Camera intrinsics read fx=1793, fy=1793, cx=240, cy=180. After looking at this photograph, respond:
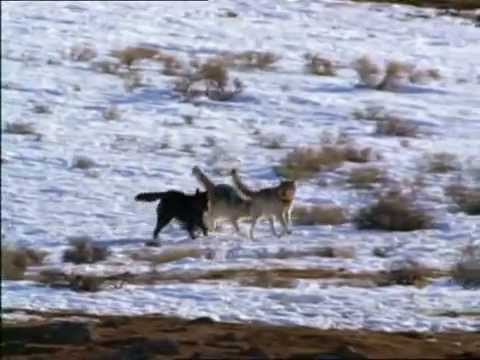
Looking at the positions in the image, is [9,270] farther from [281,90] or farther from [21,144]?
[281,90]

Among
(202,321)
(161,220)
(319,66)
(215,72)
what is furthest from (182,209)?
(319,66)

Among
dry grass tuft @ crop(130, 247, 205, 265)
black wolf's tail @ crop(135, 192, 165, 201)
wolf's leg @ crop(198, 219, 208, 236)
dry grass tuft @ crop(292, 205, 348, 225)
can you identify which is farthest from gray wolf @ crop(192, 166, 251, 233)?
dry grass tuft @ crop(130, 247, 205, 265)

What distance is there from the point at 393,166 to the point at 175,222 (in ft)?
17.2

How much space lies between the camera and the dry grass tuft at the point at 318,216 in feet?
58.4

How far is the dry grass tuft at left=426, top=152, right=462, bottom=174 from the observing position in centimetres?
2161

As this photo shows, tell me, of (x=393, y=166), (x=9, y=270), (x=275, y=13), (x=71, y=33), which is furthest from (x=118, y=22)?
(x=9, y=270)

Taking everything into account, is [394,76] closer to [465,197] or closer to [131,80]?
[131,80]

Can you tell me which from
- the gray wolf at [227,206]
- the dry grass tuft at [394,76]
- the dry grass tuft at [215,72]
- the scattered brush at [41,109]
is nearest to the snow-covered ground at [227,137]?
the scattered brush at [41,109]

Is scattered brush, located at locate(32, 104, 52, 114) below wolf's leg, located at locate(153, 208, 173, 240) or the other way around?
the other way around

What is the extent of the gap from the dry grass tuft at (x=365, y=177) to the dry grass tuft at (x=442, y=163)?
679 mm

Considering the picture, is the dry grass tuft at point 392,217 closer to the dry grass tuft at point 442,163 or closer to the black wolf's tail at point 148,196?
the black wolf's tail at point 148,196

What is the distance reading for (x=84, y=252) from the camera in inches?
544

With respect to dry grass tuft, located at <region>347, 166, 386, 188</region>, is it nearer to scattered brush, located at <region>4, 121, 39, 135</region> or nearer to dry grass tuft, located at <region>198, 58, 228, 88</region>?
dry grass tuft, located at <region>198, 58, 228, 88</region>

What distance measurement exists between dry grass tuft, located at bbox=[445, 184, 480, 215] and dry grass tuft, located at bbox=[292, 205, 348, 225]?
1.58m
